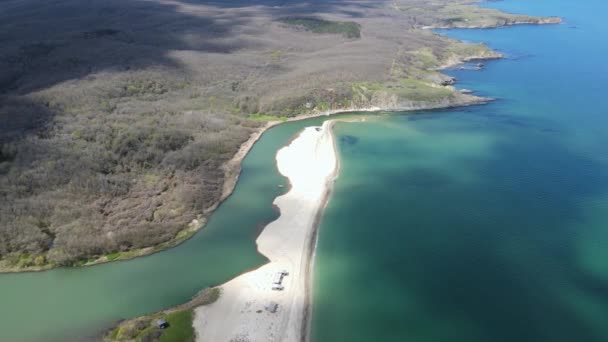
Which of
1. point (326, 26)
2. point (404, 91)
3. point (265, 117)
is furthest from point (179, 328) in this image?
point (326, 26)

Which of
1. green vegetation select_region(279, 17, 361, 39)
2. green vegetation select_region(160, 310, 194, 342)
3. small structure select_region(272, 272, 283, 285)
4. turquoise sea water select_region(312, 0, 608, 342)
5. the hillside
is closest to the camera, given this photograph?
green vegetation select_region(160, 310, 194, 342)

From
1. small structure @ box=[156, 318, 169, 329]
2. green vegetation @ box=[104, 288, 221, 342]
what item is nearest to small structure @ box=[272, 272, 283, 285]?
green vegetation @ box=[104, 288, 221, 342]

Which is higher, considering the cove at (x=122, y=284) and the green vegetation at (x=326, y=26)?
the green vegetation at (x=326, y=26)

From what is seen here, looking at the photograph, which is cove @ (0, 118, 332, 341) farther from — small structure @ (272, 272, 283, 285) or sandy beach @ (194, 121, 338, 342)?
small structure @ (272, 272, 283, 285)

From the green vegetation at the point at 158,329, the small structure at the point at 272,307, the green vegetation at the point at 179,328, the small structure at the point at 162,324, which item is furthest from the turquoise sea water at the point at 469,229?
the small structure at the point at 162,324

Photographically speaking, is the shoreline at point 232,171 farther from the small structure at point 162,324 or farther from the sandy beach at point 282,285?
the small structure at point 162,324
